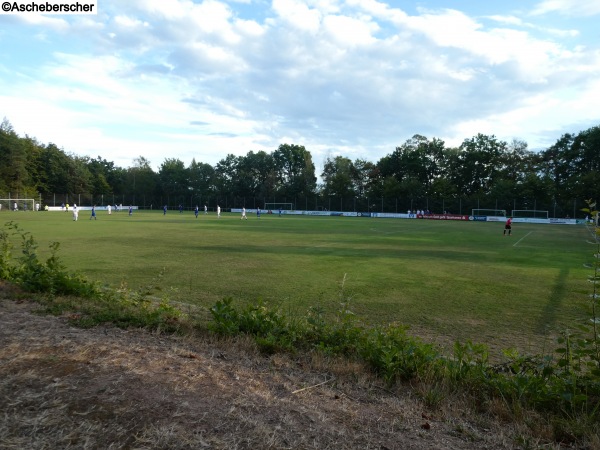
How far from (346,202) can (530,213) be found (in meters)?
32.5

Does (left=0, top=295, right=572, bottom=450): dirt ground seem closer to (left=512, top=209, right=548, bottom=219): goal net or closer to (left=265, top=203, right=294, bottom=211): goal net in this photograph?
(left=512, top=209, right=548, bottom=219): goal net

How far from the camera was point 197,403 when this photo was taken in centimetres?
342

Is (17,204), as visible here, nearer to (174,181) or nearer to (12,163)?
(12,163)

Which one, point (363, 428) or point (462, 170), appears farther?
point (462, 170)

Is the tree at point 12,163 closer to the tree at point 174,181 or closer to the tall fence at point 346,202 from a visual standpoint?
the tall fence at point 346,202

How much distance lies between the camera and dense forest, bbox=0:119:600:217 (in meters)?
70.4

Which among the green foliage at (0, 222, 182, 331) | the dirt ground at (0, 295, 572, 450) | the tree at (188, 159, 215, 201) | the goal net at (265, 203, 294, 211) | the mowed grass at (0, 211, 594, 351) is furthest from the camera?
the tree at (188, 159, 215, 201)

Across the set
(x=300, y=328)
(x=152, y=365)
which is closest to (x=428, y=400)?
(x=300, y=328)

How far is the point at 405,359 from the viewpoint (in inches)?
189

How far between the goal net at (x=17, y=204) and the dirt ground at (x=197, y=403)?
83.9m

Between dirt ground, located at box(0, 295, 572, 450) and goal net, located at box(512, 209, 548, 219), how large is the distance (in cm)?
6899

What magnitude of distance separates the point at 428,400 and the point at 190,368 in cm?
242

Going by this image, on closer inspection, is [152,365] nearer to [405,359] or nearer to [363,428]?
[363,428]

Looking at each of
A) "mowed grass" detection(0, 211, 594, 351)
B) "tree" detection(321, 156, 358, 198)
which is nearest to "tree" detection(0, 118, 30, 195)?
"tree" detection(321, 156, 358, 198)
